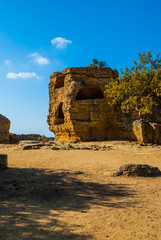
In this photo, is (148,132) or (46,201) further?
(148,132)

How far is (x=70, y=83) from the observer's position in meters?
22.6

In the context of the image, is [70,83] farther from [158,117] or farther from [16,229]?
[16,229]

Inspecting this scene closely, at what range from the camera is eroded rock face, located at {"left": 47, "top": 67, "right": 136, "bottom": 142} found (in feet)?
70.3

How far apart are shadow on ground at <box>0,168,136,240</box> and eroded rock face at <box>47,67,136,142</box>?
1544cm

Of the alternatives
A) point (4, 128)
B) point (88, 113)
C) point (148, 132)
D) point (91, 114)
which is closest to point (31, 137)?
point (4, 128)

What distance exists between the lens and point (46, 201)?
12.8ft

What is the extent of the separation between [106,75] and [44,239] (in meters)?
22.5

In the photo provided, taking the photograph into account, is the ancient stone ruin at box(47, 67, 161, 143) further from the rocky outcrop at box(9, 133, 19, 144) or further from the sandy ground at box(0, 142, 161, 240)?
the sandy ground at box(0, 142, 161, 240)

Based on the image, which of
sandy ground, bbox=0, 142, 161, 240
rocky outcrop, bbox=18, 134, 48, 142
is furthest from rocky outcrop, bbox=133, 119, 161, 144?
rocky outcrop, bbox=18, 134, 48, 142

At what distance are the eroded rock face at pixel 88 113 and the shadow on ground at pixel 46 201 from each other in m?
15.4

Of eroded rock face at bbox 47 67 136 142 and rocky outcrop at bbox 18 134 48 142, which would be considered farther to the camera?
rocky outcrop at bbox 18 134 48 142

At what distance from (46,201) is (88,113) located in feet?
59.4

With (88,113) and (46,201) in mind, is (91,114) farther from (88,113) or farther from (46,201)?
(46,201)

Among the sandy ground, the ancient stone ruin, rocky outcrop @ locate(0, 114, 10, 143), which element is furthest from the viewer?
rocky outcrop @ locate(0, 114, 10, 143)
